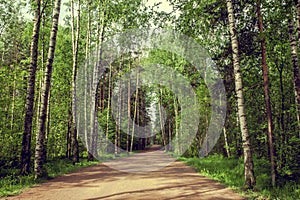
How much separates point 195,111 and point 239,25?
14.4m

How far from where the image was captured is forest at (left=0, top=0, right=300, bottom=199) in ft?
30.0

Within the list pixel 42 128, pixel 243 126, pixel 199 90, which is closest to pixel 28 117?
pixel 42 128

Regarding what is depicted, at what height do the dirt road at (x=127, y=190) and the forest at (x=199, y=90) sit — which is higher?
the forest at (x=199, y=90)

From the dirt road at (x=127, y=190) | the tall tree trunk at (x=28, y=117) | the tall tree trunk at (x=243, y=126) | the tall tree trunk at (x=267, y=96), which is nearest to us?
the dirt road at (x=127, y=190)

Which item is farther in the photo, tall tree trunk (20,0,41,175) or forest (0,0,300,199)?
tall tree trunk (20,0,41,175)

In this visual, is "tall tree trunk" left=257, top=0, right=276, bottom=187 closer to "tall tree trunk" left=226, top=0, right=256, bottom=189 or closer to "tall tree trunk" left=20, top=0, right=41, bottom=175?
"tall tree trunk" left=226, top=0, right=256, bottom=189

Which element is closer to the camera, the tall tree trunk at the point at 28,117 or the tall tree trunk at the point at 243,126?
the tall tree trunk at the point at 243,126

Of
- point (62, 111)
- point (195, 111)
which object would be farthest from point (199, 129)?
point (62, 111)

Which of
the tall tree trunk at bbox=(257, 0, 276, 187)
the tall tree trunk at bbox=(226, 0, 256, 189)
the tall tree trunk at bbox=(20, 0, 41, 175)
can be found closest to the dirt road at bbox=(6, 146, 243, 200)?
the tall tree trunk at bbox=(226, 0, 256, 189)

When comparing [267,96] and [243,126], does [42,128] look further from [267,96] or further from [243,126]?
[267,96]

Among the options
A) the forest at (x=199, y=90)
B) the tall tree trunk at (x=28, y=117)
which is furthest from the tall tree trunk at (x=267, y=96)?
the tall tree trunk at (x=28, y=117)

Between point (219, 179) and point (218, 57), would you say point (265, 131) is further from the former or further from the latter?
point (218, 57)

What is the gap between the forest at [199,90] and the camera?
914 centimetres

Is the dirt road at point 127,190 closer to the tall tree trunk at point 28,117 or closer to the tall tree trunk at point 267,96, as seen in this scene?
the tall tree trunk at point 267,96
